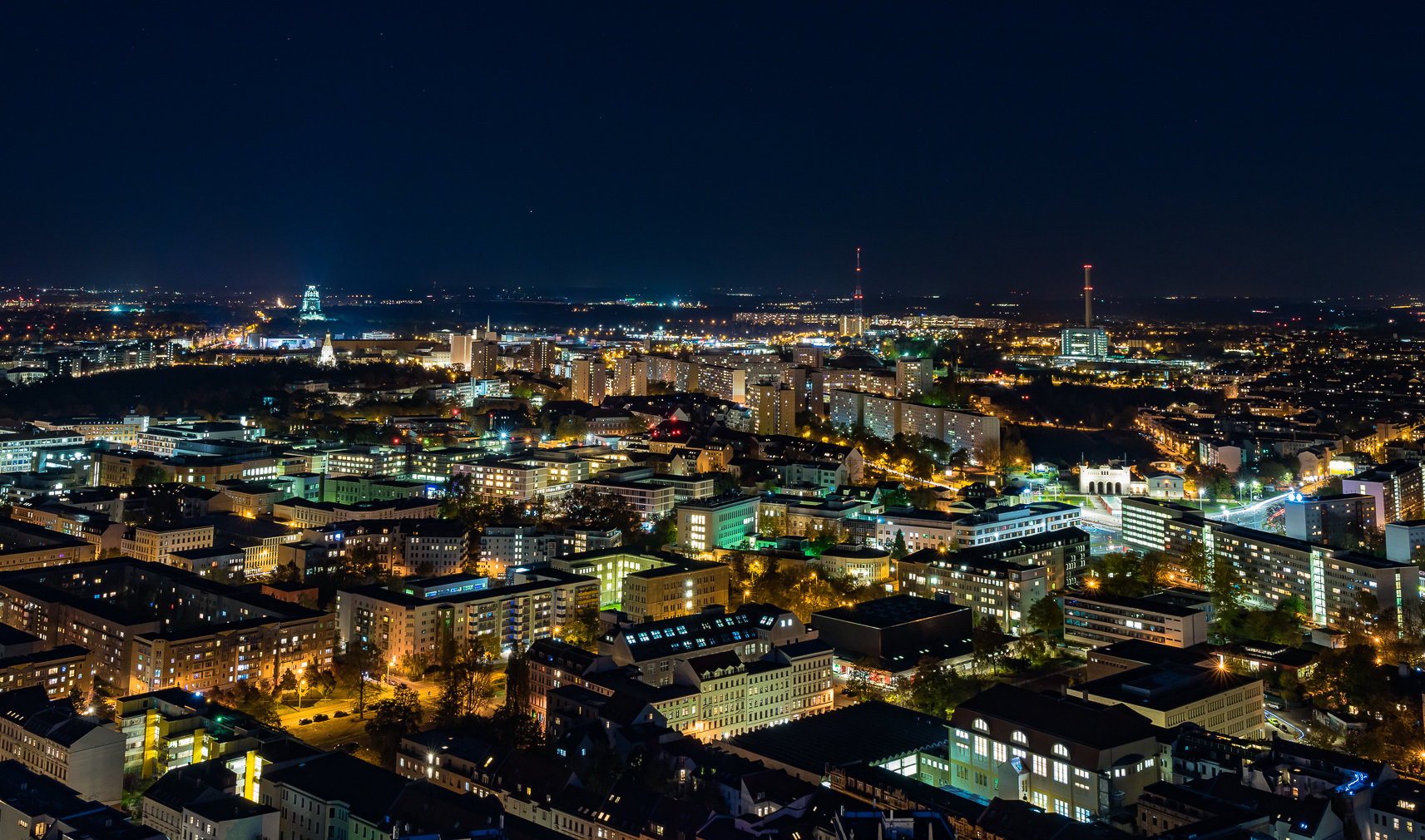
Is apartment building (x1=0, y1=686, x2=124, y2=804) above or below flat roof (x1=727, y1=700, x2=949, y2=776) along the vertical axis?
above

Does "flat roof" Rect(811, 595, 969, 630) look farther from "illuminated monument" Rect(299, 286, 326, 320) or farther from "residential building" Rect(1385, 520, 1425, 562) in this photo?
"illuminated monument" Rect(299, 286, 326, 320)

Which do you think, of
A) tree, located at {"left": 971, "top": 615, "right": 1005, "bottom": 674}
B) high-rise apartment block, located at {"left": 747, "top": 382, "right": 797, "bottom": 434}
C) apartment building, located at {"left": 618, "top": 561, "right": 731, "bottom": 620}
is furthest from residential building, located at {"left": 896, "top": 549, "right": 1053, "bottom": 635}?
high-rise apartment block, located at {"left": 747, "top": 382, "right": 797, "bottom": 434}

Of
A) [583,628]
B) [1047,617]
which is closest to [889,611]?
[1047,617]

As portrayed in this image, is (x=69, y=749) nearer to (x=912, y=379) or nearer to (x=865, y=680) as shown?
(x=865, y=680)

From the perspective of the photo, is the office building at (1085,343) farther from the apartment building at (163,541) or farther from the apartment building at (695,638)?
the apartment building at (695,638)

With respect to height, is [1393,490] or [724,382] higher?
[724,382]

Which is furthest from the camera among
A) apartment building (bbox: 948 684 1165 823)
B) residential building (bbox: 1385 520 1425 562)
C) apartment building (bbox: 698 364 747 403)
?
apartment building (bbox: 698 364 747 403)
